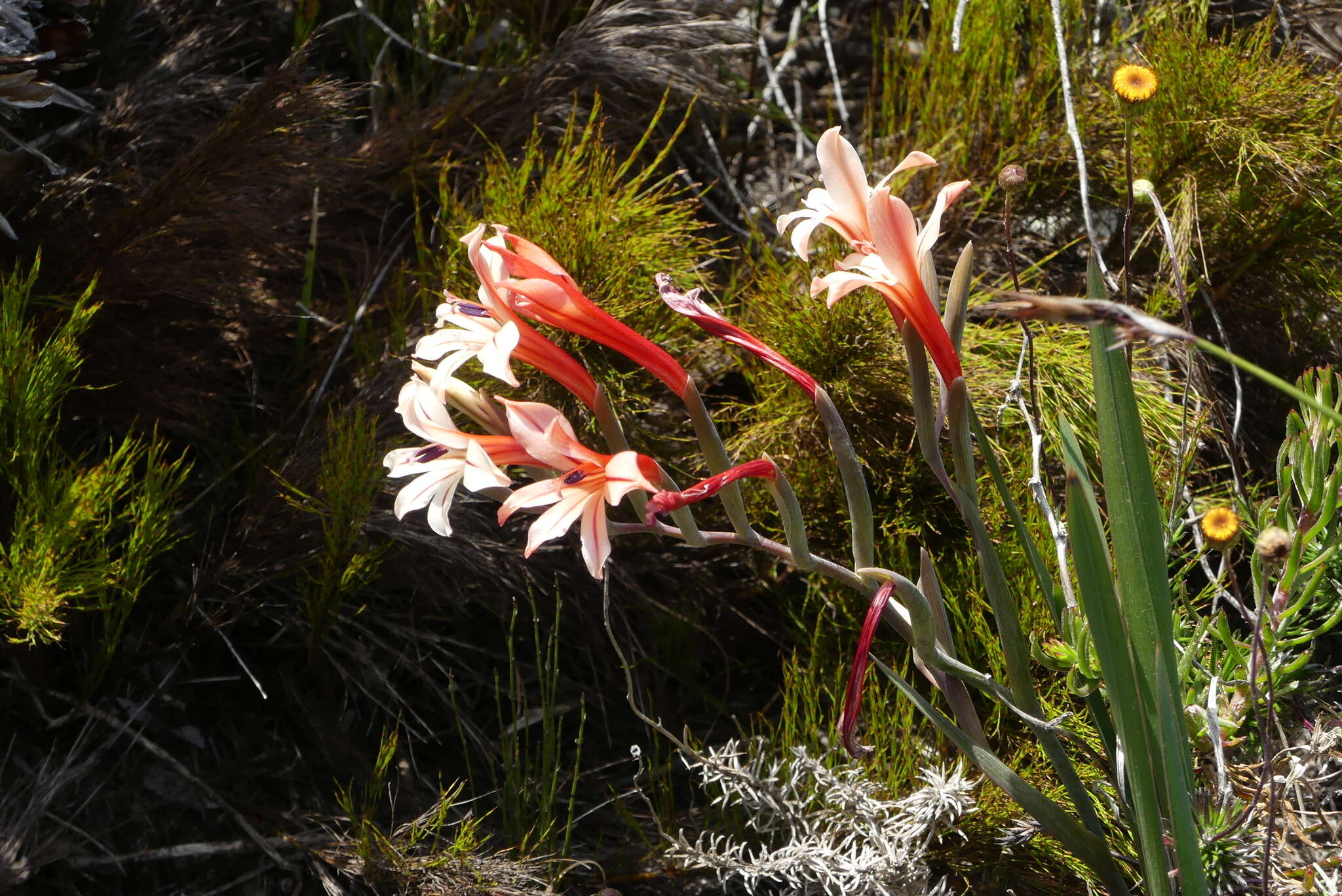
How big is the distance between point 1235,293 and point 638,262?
84 centimetres

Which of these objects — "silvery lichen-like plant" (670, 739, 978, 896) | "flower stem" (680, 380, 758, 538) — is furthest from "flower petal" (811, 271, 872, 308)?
"silvery lichen-like plant" (670, 739, 978, 896)

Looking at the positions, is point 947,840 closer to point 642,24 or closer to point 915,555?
point 915,555

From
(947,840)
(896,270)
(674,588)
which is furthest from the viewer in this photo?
(674,588)

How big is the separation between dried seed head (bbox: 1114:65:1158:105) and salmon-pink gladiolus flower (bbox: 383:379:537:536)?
56 centimetres

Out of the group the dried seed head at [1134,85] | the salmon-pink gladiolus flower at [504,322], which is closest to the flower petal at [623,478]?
the salmon-pink gladiolus flower at [504,322]

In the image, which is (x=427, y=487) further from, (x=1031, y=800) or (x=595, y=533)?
(x=1031, y=800)

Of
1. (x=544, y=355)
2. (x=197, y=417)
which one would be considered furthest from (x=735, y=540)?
(x=197, y=417)

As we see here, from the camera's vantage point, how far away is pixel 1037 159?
4.99ft

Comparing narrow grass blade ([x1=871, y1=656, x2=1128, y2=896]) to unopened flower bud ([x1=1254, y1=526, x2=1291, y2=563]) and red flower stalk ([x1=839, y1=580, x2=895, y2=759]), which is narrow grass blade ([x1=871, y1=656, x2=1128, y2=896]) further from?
unopened flower bud ([x1=1254, y1=526, x2=1291, y2=563])

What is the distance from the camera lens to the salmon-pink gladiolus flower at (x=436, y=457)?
78 cm

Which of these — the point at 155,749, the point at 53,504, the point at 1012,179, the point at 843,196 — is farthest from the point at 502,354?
the point at 155,749

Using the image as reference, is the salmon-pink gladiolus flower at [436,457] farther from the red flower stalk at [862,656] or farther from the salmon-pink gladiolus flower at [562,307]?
the red flower stalk at [862,656]

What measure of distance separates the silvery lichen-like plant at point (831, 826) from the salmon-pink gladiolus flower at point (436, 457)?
18.9 inches

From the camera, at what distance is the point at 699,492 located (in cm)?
71
